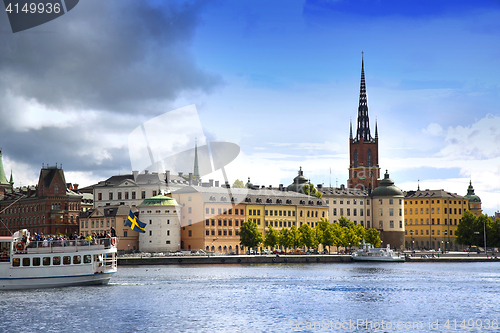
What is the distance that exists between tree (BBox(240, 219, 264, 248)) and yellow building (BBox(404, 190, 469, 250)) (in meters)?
56.4

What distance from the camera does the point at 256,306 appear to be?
48.6m

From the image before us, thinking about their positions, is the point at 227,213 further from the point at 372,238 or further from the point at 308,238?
the point at 372,238

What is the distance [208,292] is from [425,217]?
125121mm

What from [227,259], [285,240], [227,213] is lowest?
[227,259]

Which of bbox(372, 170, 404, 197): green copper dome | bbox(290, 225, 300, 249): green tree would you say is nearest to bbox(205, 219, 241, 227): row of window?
bbox(290, 225, 300, 249): green tree

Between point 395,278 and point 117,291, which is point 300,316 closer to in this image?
point 117,291

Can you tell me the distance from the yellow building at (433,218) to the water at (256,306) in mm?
102947

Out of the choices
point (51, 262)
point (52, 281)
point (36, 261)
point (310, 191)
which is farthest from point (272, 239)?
point (36, 261)

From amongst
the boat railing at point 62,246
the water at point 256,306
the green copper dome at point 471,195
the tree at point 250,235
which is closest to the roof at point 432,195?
the green copper dome at point 471,195

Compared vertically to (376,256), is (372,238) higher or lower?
higher

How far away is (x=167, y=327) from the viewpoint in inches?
1542

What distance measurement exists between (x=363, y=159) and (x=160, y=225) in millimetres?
84241

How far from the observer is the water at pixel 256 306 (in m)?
39.6

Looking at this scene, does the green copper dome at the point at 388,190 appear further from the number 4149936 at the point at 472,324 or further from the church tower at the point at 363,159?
the number 4149936 at the point at 472,324
